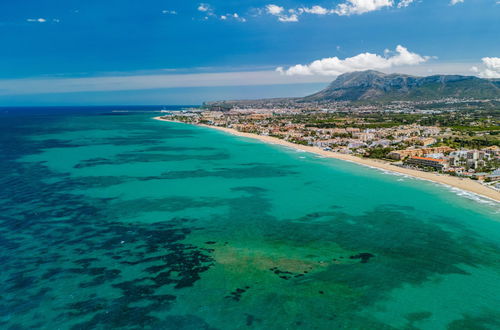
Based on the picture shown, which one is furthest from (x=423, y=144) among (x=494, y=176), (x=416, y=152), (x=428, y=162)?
(x=494, y=176)

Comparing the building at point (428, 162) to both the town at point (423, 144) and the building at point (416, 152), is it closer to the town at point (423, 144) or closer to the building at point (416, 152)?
the town at point (423, 144)

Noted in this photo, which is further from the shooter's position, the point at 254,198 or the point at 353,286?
the point at 254,198

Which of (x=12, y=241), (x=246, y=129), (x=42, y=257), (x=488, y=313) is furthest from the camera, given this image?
(x=246, y=129)

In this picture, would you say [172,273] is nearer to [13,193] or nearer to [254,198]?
[254,198]

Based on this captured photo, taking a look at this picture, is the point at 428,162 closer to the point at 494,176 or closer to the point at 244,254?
the point at 494,176

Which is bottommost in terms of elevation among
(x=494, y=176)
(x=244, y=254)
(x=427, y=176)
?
(x=427, y=176)

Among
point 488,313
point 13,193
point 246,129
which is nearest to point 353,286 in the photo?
point 488,313

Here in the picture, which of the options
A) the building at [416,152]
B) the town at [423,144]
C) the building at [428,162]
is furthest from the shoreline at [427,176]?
the building at [416,152]

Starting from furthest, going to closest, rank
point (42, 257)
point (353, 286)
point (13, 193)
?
point (13, 193) < point (42, 257) < point (353, 286)
